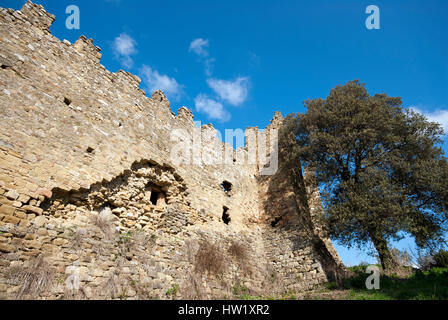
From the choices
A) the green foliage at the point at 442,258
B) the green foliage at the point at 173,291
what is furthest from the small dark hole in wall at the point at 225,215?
the green foliage at the point at 442,258

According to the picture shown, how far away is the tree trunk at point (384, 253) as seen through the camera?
10.1 meters

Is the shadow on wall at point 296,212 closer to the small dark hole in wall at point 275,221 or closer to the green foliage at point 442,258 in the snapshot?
the small dark hole in wall at point 275,221

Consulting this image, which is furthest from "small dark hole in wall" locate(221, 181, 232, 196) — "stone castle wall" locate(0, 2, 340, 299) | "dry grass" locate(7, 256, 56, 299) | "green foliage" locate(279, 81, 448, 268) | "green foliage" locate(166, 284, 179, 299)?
"dry grass" locate(7, 256, 56, 299)

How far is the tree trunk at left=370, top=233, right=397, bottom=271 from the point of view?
10055 millimetres

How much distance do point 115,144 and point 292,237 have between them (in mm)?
8318

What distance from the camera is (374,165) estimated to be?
11.3 m

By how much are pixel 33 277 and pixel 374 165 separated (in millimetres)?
11826

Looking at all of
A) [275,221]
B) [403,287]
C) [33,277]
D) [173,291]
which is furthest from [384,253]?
[33,277]

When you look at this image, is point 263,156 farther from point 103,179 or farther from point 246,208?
point 103,179

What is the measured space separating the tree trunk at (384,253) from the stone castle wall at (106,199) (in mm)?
2169

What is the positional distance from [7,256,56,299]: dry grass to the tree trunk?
10181 millimetres

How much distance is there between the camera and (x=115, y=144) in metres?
8.65

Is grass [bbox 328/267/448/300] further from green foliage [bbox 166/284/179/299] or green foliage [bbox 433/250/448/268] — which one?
green foliage [bbox 166/284/179/299]
